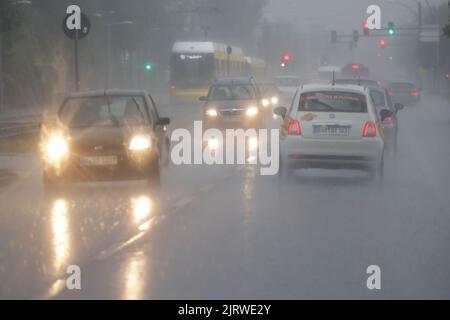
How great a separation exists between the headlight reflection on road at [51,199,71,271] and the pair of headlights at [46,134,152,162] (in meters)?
1.02

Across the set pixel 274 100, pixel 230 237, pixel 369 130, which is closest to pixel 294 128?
pixel 369 130

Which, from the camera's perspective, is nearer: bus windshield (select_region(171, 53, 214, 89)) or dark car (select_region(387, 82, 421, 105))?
bus windshield (select_region(171, 53, 214, 89))

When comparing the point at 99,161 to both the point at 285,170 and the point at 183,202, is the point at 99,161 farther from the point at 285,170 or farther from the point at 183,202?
the point at 285,170

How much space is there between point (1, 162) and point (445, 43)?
84317 millimetres

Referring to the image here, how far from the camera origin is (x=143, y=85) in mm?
93062

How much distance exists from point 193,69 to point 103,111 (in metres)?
39.9

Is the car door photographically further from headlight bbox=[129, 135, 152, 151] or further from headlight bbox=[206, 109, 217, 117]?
headlight bbox=[206, 109, 217, 117]

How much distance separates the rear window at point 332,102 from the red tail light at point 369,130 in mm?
409

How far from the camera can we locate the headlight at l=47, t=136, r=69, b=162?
16.6 metres

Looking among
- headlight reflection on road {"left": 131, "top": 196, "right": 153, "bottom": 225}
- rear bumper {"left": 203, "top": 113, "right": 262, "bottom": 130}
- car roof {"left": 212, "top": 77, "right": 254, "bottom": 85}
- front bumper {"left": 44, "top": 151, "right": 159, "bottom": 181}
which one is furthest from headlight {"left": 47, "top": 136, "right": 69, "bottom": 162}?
car roof {"left": 212, "top": 77, "right": 254, "bottom": 85}

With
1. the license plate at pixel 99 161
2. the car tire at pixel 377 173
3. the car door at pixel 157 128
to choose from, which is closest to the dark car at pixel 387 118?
the car tire at pixel 377 173

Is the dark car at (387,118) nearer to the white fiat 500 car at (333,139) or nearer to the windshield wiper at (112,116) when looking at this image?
the white fiat 500 car at (333,139)
